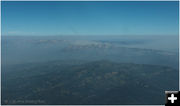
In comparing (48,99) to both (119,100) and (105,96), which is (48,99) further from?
(119,100)

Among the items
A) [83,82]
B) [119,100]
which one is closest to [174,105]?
[119,100]

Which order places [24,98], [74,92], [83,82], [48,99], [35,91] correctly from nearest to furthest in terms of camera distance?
[24,98] < [48,99] < [35,91] < [74,92] < [83,82]

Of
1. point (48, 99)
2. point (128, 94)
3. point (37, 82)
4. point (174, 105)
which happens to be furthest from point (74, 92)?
point (174, 105)

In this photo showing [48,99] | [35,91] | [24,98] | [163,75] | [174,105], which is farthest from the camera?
[163,75]

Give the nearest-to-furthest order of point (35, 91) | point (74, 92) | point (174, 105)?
point (174, 105), point (35, 91), point (74, 92)

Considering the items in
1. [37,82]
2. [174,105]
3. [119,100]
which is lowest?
[119,100]

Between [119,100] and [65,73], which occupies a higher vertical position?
[65,73]

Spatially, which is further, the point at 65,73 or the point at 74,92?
the point at 65,73

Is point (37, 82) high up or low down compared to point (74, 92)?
up

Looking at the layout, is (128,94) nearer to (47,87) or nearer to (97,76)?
(97,76)
